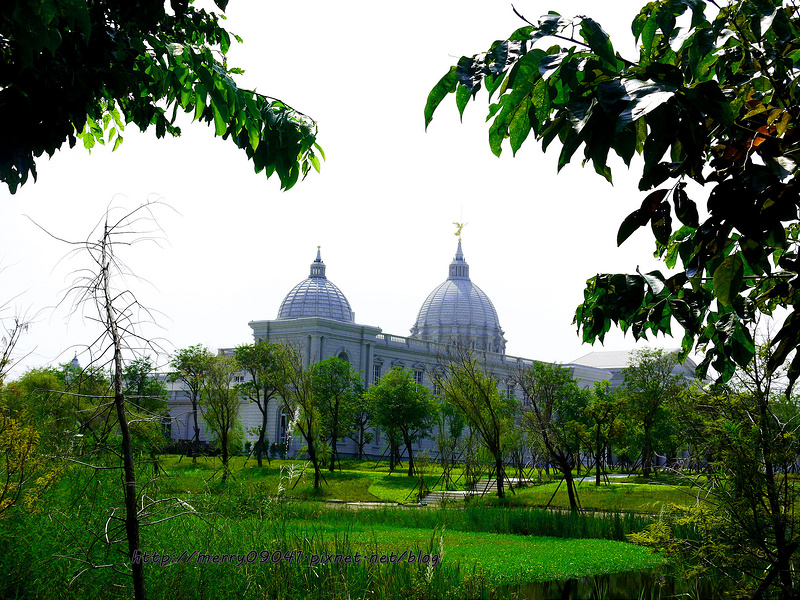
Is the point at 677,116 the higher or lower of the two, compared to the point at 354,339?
lower

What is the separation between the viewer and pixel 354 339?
53.8m

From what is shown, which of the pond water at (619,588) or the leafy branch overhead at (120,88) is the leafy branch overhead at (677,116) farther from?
the pond water at (619,588)

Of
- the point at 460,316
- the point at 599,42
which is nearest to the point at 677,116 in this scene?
the point at 599,42

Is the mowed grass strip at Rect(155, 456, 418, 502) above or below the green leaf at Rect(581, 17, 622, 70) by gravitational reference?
below

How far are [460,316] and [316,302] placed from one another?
911 inches

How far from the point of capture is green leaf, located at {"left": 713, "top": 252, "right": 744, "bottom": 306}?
216cm

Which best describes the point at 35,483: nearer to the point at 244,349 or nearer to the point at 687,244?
the point at 687,244

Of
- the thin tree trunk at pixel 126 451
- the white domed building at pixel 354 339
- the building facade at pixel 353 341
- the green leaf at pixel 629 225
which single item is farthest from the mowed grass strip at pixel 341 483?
the green leaf at pixel 629 225

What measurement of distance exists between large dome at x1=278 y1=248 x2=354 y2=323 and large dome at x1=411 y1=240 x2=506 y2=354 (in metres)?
16.7

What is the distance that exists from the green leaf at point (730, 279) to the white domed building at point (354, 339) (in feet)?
124

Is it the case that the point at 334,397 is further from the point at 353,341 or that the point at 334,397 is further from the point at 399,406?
the point at 353,341

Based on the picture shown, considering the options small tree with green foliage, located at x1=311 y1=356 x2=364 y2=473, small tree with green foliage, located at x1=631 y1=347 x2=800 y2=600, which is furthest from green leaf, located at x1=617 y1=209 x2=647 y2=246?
small tree with green foliage, located at x1=311 y1=356 x2=364 y2=473

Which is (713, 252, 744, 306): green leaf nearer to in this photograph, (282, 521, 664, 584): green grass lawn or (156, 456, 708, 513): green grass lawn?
(282, 521, 664, 584): green grass lawn

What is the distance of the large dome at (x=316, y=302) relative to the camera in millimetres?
58625
